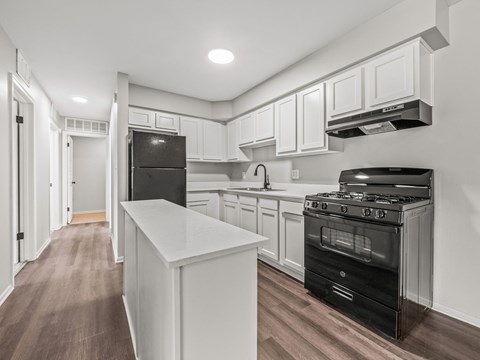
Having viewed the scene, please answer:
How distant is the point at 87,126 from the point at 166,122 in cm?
298

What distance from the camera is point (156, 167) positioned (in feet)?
10.00

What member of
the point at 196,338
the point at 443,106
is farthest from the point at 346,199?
the point at 196,338

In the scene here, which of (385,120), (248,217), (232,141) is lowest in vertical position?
(248,217)

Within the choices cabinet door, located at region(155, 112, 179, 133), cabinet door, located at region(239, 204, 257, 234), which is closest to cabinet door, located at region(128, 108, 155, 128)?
cabinet door, located at region(155, 112, 179, 133)

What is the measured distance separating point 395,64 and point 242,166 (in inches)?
112

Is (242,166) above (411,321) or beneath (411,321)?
above

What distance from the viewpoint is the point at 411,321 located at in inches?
66.5

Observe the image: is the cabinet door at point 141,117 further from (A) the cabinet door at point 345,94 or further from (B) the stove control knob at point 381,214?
(B) the stove control knob at point 381,214

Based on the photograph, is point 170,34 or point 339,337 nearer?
point 339,337

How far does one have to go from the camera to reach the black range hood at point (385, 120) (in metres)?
1.82

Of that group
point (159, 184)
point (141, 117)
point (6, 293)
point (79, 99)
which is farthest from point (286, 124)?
point (79, 99)

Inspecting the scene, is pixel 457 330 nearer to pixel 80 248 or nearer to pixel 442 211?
pixel 442 211

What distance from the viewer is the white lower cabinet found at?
95.3 inches

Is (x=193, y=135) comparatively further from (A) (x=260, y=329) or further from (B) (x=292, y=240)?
(A) (x=260, y=329)
